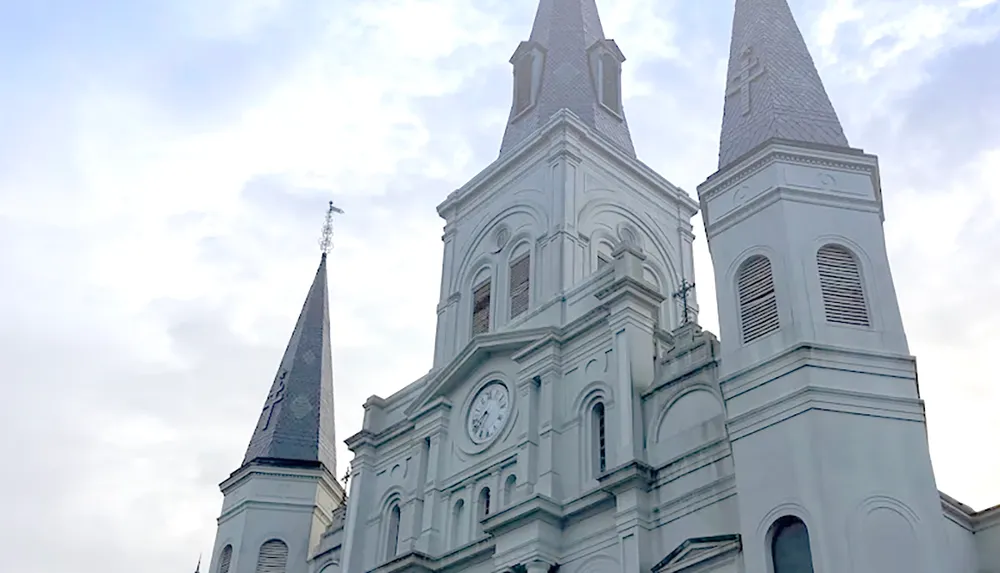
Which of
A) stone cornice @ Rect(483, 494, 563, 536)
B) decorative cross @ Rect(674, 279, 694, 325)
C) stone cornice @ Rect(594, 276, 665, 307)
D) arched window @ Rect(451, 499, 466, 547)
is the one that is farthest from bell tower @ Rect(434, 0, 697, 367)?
stone cornice @ Rect(483, 494, 563, 536)

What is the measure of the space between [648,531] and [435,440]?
311 inches

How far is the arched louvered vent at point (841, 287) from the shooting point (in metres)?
20.6

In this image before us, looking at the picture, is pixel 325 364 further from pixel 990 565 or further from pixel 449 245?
pixel 990 565

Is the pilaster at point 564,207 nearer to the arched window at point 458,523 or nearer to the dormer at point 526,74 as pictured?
the dormer at point 526,74

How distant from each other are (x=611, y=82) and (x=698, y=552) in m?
19.2

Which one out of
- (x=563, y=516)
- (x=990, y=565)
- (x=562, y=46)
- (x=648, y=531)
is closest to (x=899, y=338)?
(x=990, y=565)

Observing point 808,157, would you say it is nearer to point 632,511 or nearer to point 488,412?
point 632,511

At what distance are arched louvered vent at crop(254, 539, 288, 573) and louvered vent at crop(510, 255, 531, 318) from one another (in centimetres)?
948

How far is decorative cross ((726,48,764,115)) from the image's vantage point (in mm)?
25312

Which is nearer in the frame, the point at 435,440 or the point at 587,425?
the point at 587,425

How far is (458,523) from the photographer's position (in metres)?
26.8

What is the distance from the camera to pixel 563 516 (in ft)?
77.8

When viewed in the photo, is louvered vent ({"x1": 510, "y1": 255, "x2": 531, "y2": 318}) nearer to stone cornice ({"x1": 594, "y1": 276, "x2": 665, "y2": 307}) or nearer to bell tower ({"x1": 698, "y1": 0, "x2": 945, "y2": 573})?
stone cornice ({"x1": 594, "y1": 276, "x2": 665, "y2": 307})

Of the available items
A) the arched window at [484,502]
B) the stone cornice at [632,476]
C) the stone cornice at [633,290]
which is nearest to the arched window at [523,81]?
the stone cornice at [633,290]
